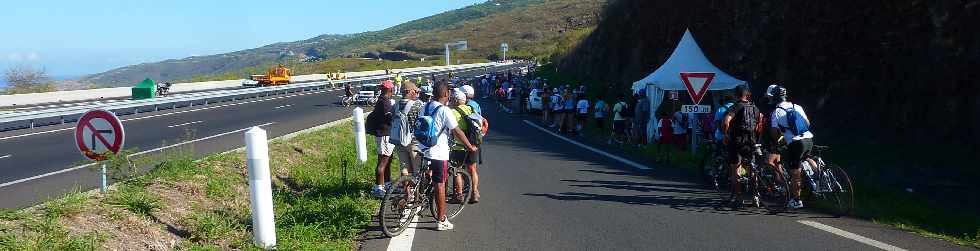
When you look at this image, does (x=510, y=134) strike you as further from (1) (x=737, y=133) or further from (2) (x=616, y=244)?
(2) (x=616, y=244)

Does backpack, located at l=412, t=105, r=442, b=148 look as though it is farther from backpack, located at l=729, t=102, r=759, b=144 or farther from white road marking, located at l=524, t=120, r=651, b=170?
white road marking, located at l=524, t=120, r=651, b=170

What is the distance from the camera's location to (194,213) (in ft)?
24.1

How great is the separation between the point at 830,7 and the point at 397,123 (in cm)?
1501

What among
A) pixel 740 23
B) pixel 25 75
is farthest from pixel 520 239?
pixel 25 75

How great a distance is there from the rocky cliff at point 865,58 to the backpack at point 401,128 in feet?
33.1

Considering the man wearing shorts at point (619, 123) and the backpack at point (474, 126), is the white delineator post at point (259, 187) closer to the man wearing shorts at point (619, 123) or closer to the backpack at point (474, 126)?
the backpack at point (474, 126)

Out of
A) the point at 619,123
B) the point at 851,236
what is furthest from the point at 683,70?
the point at 851,236

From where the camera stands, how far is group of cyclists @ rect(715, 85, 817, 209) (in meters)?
8.60

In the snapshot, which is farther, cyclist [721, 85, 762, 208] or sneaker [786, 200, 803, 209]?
cyclist [721, 85, 762, 208]

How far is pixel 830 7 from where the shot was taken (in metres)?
20.2

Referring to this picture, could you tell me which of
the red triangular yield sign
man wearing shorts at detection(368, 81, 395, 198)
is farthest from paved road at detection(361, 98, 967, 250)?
the red triangular yield sign

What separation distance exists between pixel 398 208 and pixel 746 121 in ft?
12.9

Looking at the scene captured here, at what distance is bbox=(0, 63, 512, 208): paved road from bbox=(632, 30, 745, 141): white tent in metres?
9.27

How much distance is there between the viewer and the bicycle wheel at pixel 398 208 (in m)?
7.18
